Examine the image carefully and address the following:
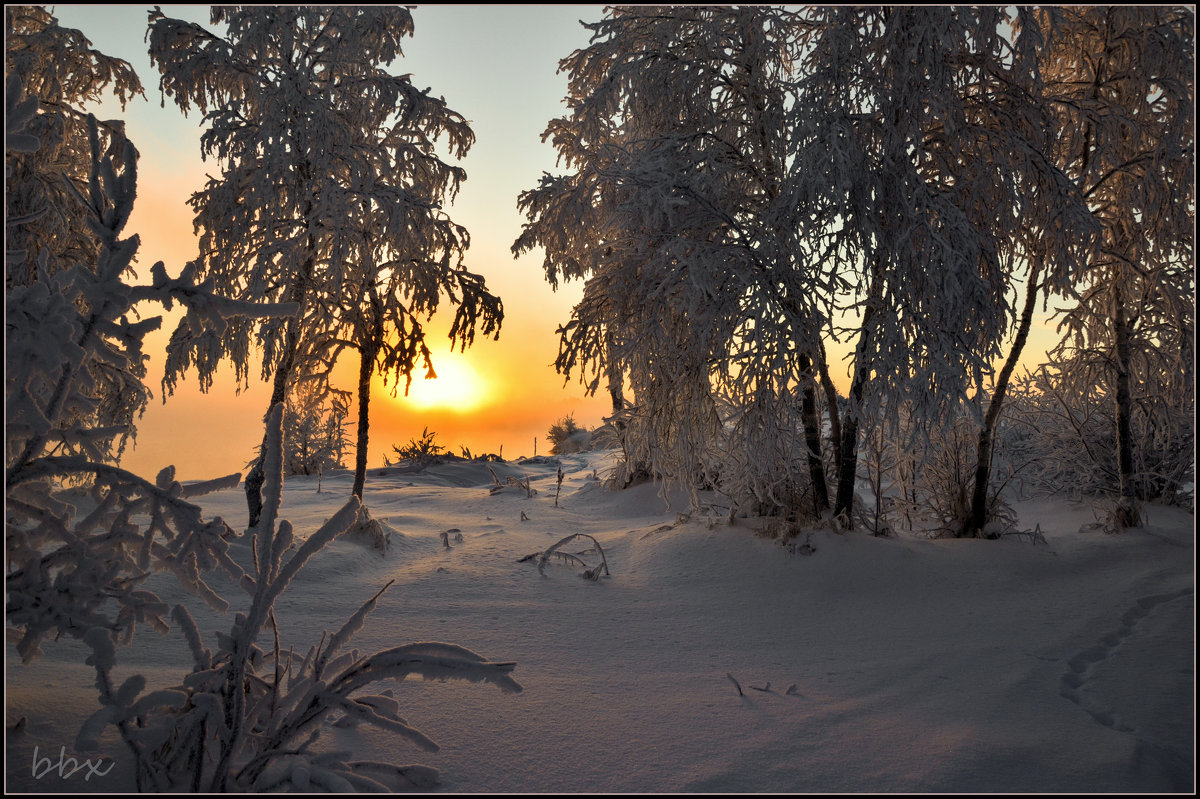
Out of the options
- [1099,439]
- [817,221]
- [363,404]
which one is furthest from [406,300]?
[1099,439]

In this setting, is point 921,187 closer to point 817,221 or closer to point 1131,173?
point 817,221

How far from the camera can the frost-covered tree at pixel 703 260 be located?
5000mm

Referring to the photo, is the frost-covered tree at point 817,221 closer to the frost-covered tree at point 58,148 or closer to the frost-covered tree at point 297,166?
the frost-covered tree at point 297,166

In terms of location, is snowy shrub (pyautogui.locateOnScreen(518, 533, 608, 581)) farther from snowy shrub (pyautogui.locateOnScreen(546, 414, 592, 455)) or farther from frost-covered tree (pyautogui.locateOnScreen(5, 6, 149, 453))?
snowy shrub (pyautogui.locateOnScreen(546, 414, 592, 455))

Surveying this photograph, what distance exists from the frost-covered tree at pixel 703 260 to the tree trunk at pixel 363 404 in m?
2.48

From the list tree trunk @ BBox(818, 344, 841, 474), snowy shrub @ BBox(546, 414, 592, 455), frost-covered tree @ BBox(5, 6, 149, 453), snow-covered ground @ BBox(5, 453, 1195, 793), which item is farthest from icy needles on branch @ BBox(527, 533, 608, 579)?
snowy shrub @ BBox(546, 414, 592, 455)

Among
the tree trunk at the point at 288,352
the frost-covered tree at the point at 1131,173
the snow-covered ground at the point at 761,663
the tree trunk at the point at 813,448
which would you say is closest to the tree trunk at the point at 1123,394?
the frost-covered tree at the point at 1131,173

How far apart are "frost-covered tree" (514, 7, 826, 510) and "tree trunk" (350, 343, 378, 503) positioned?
2477mm

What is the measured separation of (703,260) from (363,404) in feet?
14.7

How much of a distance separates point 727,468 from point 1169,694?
3.98 meters

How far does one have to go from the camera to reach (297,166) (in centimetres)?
636

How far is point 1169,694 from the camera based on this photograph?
265 cm

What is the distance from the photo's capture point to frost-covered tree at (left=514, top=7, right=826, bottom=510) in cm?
500

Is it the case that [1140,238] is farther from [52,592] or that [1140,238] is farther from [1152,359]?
[52,592]
